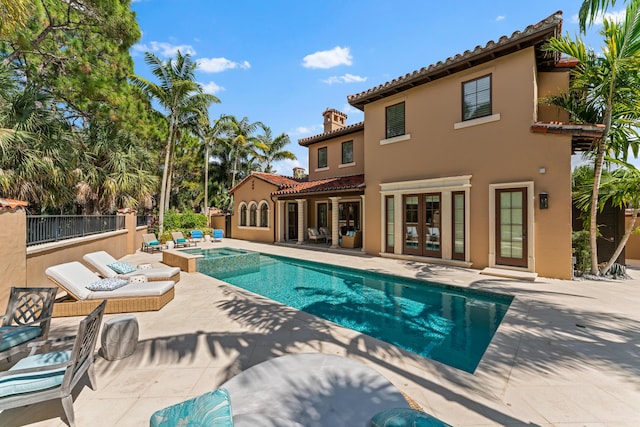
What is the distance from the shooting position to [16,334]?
162 inches

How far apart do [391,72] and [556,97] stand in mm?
6726

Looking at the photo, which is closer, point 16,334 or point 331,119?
point 16,334

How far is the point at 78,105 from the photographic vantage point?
13.4m

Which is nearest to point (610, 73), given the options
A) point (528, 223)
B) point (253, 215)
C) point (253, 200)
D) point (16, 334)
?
point (528, 223)

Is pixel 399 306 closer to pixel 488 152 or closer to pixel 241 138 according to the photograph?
pixel 488 152

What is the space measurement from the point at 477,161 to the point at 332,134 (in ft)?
32.6

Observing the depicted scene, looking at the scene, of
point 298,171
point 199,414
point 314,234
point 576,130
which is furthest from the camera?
point 298,171

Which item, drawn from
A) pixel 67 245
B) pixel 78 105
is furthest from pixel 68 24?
pixel 67 245

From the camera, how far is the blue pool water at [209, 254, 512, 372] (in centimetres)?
561

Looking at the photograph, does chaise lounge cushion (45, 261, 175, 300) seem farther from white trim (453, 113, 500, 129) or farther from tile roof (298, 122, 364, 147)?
tile roof (298, 122, 364, 147)

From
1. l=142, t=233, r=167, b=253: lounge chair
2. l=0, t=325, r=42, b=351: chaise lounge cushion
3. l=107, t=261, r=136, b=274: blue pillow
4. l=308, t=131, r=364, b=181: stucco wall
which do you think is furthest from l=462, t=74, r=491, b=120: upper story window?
l=142, t=233, r=167, b=253: lounge chair

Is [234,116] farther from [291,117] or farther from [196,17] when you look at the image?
[196,17]

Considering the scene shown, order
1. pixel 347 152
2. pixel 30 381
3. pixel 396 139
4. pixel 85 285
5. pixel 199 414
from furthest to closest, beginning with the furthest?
1. pixel 347 152
2. pixel 396 139
3. pixel 85 285
4. pixel 30 381
5. pixel 199 414

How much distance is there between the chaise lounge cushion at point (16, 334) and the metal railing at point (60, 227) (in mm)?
4051
